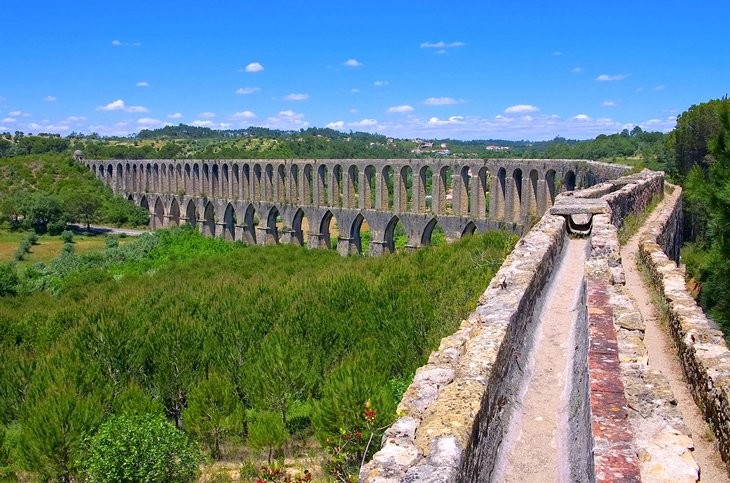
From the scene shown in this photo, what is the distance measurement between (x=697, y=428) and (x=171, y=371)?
11184 mm

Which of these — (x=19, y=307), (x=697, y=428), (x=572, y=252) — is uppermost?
(x=572, y=252)

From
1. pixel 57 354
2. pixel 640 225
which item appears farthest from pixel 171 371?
pixel 640 225

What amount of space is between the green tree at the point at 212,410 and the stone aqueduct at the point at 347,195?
53.4 ft

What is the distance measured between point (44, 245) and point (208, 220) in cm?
1286

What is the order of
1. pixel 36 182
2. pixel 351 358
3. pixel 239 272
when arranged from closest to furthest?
pixel 351 358 < pixel 239 272 < pixel 36 182

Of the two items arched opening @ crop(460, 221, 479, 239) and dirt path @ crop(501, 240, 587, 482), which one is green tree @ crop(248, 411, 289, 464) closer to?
dirt path @ crop(501, 240, 587, 482)

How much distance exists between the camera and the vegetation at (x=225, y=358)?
10289 millimetres

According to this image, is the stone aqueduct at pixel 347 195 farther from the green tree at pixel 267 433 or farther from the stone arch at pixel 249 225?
the green tree at pixel 267 433

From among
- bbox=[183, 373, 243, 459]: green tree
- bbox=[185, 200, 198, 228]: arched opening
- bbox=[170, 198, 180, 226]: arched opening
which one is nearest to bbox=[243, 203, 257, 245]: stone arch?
bbox=[185, 200, 198, 228]: arched opening

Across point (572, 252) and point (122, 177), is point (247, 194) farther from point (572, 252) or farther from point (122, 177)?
point (572, 252)

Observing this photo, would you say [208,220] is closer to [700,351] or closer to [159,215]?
[159,215]

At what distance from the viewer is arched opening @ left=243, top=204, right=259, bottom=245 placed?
48.5 meters

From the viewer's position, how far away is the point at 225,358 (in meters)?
14.0

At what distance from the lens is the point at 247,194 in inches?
1944
